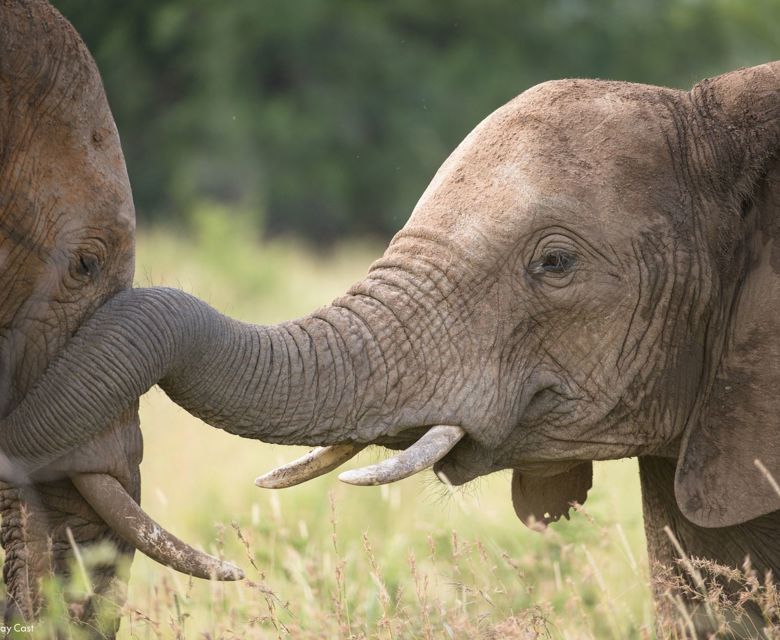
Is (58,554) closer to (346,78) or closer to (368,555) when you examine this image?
(368,555)

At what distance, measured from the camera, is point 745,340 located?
3873mm

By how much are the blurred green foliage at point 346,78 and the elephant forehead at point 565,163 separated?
1780cm

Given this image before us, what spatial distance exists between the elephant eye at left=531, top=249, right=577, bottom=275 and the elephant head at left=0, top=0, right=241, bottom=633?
1177 millimetres

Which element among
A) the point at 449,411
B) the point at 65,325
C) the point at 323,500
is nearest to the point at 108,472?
the point at 65,325

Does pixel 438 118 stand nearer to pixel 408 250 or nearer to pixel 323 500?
pixel 323 500

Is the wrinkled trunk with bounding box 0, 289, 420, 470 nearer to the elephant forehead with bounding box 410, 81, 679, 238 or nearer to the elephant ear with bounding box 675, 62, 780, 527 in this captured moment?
the elephant forehead with bounding box 410, 81, 679, 238

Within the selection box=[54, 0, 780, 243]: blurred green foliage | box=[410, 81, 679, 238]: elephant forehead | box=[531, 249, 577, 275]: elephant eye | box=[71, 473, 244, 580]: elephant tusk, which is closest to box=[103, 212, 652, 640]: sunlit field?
box=[71, 473, 244, 580]: elephant tusk

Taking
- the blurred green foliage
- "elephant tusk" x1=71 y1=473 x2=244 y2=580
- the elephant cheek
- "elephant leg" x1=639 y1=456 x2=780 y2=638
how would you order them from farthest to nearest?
the blurred green foliage → the elephant cheek → "elephant leg" x1=639 y1=456 x2=780 y2=638 → "elephant tusk" x1=71 y1=473 x2=244 y2=580

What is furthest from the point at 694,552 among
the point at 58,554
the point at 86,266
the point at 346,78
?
the point at 346,78

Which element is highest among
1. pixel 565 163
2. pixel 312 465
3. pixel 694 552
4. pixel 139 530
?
pixel 565 163

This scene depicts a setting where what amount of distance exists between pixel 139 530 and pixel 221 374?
1.66 ft

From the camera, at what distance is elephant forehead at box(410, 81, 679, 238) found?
3918 mm

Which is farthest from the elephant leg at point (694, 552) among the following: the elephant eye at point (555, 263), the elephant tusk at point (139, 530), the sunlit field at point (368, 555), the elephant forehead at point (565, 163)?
the elephant tusk at point (139, 530)

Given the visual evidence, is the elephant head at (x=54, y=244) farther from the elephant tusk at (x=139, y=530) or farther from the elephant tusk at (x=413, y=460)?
the elephant tusk at (x=413, y=460)
